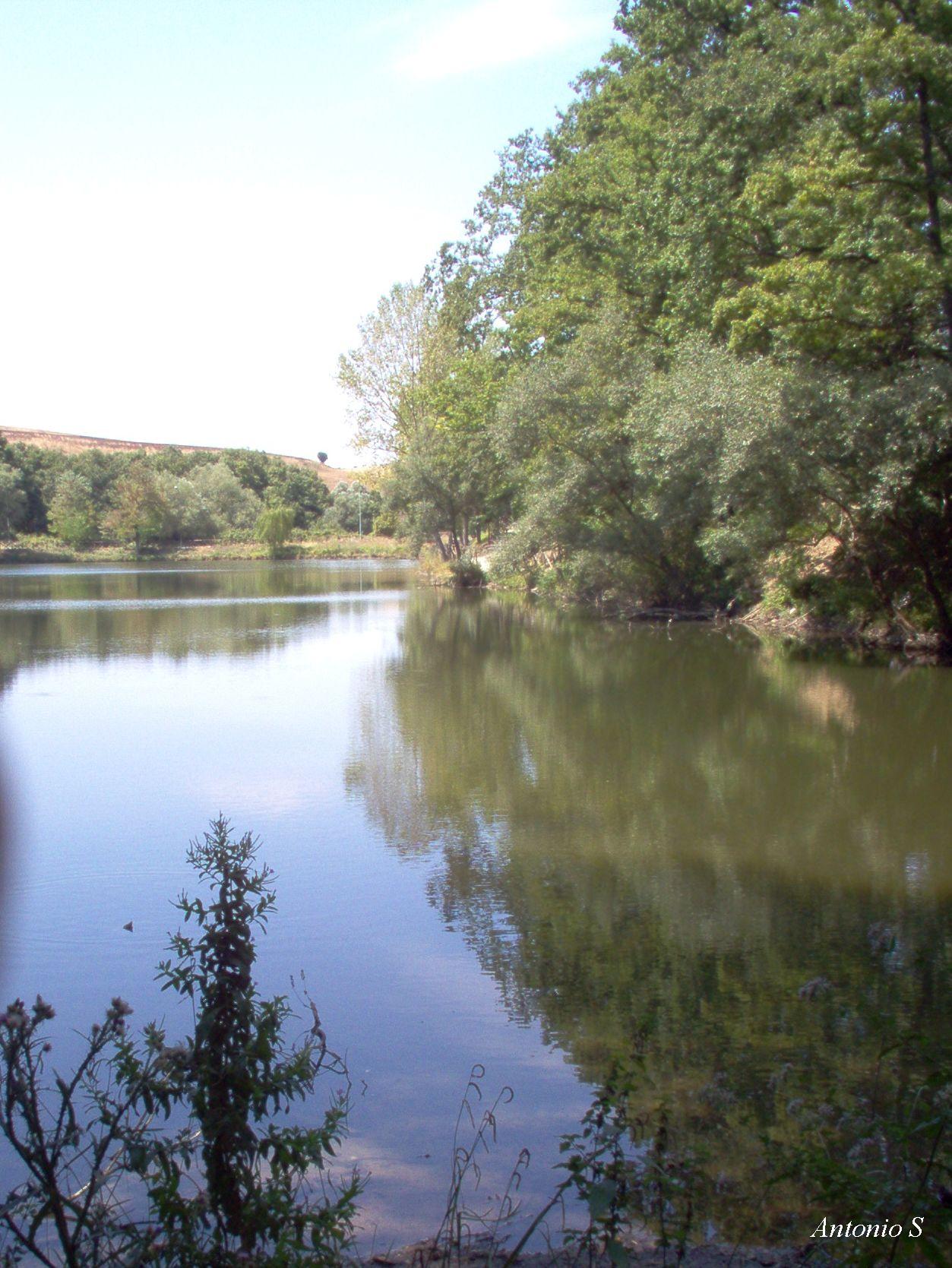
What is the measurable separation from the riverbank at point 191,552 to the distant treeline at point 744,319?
121 ft

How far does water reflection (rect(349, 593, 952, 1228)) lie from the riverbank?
50363mm

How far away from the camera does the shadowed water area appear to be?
430 centimetres

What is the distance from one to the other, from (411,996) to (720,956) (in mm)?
1612

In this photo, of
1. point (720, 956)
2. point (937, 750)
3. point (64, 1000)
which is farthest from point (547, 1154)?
point (937, 750)

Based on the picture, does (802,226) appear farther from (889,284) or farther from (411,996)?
(411,996)

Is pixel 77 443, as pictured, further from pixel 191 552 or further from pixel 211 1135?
pixel 211 1135

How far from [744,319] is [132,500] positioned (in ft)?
185

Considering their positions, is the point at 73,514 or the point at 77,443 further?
the point at 77,443

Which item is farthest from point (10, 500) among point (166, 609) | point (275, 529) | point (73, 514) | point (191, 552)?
point (166, 609)

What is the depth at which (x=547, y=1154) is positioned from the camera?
3.75m

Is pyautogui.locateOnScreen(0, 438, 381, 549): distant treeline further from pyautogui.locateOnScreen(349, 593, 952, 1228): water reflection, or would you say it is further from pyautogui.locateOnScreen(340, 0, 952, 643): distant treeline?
pyautogui.locateOnScreen(349, 593, 952, 1228): water reflection

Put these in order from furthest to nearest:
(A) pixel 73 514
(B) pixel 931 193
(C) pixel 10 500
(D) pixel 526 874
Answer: (A) pixel 73 514, (C) pixel 10 500, (B) pixel 931 193, (D) pixel 526 874

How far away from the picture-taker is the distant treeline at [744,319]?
14.8 meters

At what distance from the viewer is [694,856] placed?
24.5 feet
